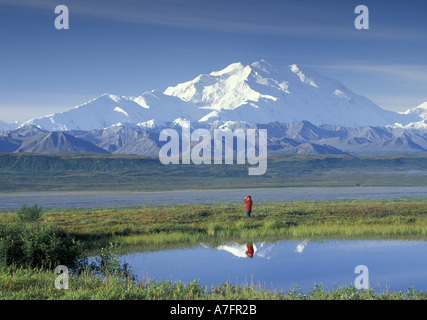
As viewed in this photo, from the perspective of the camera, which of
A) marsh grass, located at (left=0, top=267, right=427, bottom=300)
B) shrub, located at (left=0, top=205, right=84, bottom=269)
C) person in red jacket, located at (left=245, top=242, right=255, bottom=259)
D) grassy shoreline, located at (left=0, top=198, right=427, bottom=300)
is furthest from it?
person in red jacket, located at (left=245, top=242, right=255, bottom=259)

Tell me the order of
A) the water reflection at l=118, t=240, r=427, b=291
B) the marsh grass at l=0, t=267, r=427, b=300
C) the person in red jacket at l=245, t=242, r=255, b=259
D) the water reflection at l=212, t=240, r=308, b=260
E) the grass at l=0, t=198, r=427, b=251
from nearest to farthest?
the marsh grass at l=0, t=267, r=427, b=300, the water reflection at l=118, t=240, r=427, b=291, the person in red jacket at l=245, t=242, r=255, b=259, the water reflection at l=212, t=240, r=308, b=260, the grass at l=0, t=198, r=427, b=251

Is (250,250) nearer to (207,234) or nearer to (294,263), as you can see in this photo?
(294,263)

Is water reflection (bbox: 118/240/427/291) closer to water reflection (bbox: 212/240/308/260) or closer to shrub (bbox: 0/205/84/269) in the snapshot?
water reflection (bbox: 212/240/308/260)

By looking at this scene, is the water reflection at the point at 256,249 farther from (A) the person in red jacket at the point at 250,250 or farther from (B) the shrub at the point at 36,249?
(B) the shrub at the point at 36,249

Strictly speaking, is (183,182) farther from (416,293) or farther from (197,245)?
(416,293)

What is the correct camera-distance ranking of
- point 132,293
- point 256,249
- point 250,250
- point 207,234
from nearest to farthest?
point 132,293 < point 250,250 < point 256,249 < point 207,234

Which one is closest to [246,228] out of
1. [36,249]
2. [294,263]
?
[294,263]

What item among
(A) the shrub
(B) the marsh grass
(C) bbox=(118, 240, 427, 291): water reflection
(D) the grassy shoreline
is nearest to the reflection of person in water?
(C) bbox=(118, 240, 427, 291): water reflection

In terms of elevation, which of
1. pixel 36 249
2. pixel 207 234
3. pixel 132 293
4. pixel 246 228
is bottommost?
pixel 207 234

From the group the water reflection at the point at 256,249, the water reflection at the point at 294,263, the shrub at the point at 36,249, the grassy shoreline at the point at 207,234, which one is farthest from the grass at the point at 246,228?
the shrub at the point at 36,249

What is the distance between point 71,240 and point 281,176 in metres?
173
